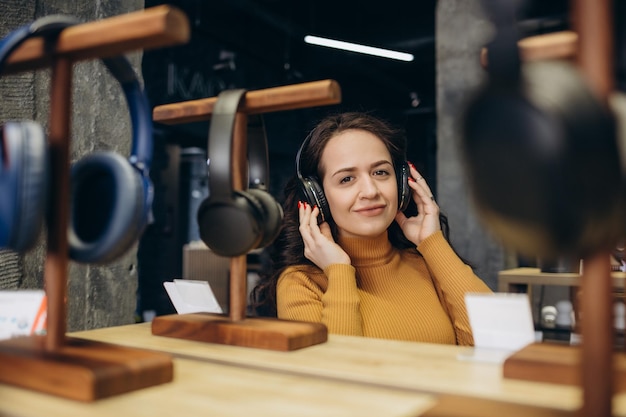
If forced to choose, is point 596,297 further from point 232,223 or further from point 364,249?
point 364,249

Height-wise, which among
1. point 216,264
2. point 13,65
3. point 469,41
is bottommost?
point 216,264

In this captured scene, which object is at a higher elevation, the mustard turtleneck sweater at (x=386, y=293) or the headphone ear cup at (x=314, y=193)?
the headphone ear cup at (x=314, y=193)

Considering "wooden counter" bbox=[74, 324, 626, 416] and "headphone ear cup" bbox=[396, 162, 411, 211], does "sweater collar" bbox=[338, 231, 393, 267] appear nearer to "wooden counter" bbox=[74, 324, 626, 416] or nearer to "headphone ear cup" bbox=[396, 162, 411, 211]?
"headphone ear cup" bbox=[396, 162, 411, 211]

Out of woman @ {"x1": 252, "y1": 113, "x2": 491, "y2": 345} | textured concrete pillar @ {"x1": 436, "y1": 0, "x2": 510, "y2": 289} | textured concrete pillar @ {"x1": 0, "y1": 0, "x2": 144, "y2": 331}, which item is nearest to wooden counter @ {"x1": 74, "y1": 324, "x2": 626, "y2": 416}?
woman @ {"x1": 252, "y1": 113, "x2": 491, "y2": 345}

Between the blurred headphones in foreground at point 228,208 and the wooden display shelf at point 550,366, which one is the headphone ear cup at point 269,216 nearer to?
the blurred headphones in foreground at point 228,208

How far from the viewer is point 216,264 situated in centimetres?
807

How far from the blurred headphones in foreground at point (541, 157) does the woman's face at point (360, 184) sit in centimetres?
124

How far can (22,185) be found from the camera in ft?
2.32

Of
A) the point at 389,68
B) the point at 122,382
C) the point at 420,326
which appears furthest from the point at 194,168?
the point at 122,382

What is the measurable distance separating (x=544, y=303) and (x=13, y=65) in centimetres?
440

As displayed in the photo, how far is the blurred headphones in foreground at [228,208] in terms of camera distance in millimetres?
934

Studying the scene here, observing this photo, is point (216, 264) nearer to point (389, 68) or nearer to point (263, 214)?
point (389, 68)

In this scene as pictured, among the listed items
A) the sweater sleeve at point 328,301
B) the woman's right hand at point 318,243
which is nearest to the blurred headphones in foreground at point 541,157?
the sweater sleeve at point 328,301

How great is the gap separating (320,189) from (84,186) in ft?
3.24
